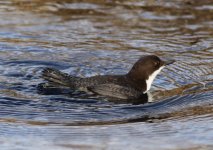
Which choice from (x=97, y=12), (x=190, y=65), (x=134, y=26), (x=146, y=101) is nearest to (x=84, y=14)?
(x=97, y=12)

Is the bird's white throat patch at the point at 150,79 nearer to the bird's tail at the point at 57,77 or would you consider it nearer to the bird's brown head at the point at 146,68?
the bird's brown head at the point at 146,68

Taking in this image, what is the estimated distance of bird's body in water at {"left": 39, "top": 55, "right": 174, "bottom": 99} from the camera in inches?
458

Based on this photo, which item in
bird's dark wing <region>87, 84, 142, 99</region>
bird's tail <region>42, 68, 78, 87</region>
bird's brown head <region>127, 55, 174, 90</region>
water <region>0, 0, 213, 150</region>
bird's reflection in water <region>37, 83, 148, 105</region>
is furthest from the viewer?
bird's brown head <region>127, 55, 174, 90</region>

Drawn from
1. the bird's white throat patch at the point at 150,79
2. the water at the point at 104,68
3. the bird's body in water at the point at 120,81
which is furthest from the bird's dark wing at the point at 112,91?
the bird's white throat patch at the point at 150,79

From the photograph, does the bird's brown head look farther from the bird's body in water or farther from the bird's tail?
the bird's tail

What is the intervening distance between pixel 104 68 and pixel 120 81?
126 cm

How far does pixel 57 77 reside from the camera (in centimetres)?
1188

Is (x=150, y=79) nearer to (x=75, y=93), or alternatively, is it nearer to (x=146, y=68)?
(x=146, y=68)

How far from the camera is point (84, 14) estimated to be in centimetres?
1647

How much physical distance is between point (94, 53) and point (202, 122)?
14.2 feet

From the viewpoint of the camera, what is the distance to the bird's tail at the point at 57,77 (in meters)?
11.8

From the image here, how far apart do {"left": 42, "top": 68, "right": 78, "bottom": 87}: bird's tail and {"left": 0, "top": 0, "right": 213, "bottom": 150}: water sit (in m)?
0.32

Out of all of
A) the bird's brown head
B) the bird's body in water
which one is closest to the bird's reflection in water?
the bird's body in water

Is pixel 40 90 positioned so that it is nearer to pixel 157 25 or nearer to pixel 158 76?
pixel 158 76
